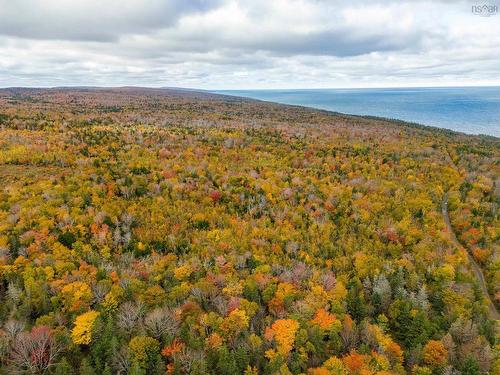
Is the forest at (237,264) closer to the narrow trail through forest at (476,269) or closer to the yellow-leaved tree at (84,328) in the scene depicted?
the yellow-leaved tree at (84,328)

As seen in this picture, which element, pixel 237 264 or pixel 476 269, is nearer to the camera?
pixel 237 264

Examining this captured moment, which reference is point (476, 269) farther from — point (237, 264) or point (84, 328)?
point (84, 328)

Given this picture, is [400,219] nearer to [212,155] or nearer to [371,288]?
[371,288]

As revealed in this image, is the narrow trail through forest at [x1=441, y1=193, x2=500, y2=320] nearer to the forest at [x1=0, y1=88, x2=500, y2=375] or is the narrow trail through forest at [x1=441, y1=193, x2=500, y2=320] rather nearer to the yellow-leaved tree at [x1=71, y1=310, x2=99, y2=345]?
the forest at [x1=0, y1=88, x2=500, y2=375]

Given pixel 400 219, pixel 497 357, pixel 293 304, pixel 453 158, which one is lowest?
pixel 497 357

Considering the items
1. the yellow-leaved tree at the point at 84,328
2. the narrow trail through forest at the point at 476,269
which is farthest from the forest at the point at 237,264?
the narrow trail through forest at the point at 476,269

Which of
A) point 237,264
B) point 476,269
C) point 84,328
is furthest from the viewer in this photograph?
point 476,269

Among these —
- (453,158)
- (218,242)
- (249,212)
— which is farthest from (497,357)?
(453,158)

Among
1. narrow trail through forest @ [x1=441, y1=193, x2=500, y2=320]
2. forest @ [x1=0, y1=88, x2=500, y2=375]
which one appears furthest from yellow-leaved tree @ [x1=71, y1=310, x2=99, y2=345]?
narrow trail through forest @ [x1=441, y1=193, x2=500, y2=320]

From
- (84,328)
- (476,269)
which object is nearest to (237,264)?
(84,328)
